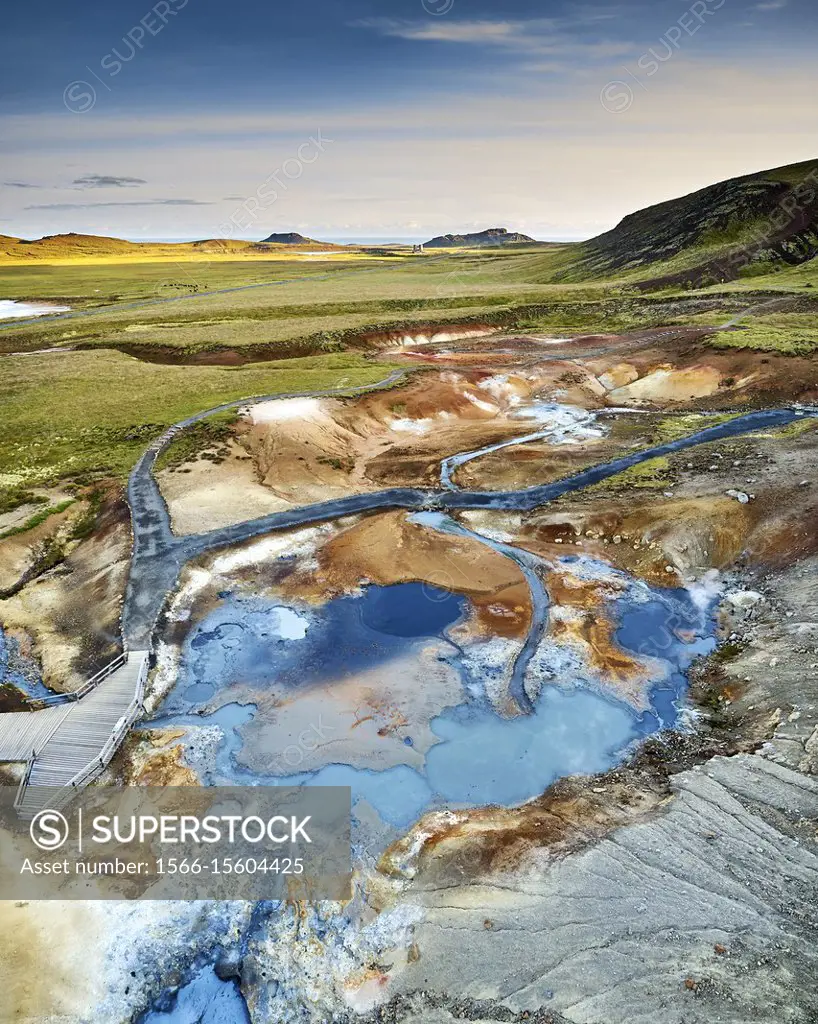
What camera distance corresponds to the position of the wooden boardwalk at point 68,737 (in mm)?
23672

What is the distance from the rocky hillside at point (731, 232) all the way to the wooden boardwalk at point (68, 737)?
5014 inches

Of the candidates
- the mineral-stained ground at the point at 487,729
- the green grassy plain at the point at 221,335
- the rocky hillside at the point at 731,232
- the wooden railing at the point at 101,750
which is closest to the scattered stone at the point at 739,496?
the mineral-stained ground at the point at 487,729

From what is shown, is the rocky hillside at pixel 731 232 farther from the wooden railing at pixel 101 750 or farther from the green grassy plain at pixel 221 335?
the wooden railing at pixel 101 750

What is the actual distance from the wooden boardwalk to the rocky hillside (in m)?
127

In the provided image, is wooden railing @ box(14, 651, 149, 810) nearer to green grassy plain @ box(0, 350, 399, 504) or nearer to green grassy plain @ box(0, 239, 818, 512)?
green grassy plain @ box(0, 239, 818, 512)

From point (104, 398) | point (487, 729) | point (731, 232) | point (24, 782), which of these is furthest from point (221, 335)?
point (731, 232)

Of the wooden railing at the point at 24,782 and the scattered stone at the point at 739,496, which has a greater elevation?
the scattered stone at the point at 739,496

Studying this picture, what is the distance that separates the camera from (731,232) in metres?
137

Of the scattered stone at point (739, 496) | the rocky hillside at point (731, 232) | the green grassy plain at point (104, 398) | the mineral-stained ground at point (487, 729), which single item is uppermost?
the rocky hillside at point (731, 232)

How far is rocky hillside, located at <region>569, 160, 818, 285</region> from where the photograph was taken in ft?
409

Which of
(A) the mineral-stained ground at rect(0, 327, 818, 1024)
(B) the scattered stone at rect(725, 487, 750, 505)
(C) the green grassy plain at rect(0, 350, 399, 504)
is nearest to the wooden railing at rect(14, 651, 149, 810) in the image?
(A) the mineral-stained ground at rect(0, 327, 818, 1024)

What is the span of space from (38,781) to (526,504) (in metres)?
33.9

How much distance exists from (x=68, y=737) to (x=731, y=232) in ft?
507

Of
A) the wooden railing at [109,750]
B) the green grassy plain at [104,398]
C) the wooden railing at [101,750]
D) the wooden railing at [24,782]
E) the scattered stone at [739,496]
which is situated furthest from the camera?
the green grassy plain at [104,398]
